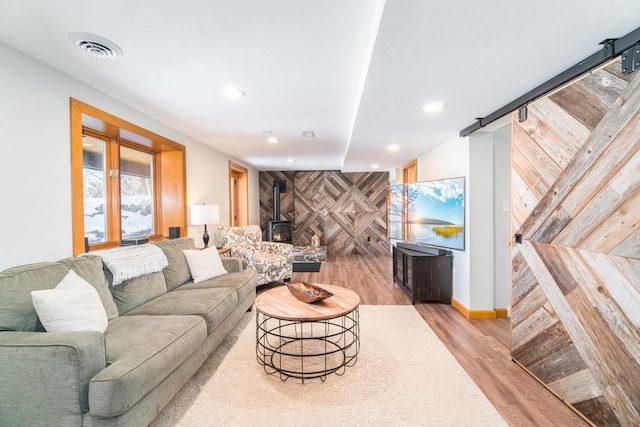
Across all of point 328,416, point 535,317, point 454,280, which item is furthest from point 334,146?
point 328,416

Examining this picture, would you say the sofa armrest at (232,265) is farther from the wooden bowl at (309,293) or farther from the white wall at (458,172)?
the white wall at (458,172)

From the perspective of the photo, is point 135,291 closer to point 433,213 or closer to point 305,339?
point 305,339

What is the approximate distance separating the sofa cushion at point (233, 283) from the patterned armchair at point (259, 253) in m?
0.90

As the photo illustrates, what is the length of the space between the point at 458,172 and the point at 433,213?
2.01 ft

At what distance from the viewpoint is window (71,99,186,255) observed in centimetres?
225

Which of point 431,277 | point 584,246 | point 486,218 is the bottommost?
point 431,277

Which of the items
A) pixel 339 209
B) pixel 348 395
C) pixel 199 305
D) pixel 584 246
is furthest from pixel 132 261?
pixel 339 209

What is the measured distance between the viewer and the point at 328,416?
166 cm

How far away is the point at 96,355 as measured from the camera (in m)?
1.36

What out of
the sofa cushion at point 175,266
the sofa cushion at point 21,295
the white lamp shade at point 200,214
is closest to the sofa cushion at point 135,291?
the sofa cushion at point 175,266

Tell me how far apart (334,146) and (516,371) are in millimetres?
3583

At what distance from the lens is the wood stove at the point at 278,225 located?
6.89 meters

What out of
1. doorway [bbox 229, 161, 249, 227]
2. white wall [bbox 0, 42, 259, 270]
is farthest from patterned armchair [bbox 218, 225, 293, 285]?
white wall [bbox 0, 42, 259, 270]

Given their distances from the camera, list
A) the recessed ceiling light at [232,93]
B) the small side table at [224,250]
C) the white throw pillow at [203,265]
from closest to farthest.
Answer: the recessed ceiling light at [232,93] → the white throw pillow at [203,265] → the small side table at [224,250]
